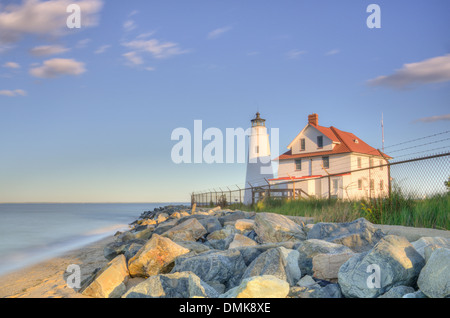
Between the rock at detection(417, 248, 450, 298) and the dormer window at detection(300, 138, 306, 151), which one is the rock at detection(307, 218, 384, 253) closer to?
the rock at detection(417, 248, 450, 298)

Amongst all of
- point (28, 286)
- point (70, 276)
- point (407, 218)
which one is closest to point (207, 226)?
point (70, 276)

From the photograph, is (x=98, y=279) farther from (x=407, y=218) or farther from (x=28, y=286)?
(x=407, y=218)

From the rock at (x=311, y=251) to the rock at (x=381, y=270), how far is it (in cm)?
87

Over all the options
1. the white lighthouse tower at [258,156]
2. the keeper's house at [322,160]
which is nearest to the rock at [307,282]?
the keeper's house at [322,160]

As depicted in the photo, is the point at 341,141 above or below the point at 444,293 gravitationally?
above

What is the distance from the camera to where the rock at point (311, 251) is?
448cm

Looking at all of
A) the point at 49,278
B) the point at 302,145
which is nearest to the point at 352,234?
the point at 49,278

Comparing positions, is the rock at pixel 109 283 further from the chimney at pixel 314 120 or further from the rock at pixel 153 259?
the chimney at pixel 314 120

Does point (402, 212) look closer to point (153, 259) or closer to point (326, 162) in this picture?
point (153, 259)

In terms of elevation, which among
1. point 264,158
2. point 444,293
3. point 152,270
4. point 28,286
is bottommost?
point 28,286

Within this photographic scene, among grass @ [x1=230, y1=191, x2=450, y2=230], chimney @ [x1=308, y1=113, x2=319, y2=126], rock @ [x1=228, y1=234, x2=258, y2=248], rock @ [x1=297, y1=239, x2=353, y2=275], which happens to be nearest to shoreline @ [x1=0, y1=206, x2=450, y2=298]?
grass @ [x1=230, y1=191, x2=450, y2=230]

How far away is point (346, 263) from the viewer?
145 inches

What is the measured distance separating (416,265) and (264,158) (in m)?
30.6

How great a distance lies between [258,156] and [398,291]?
30791mm
